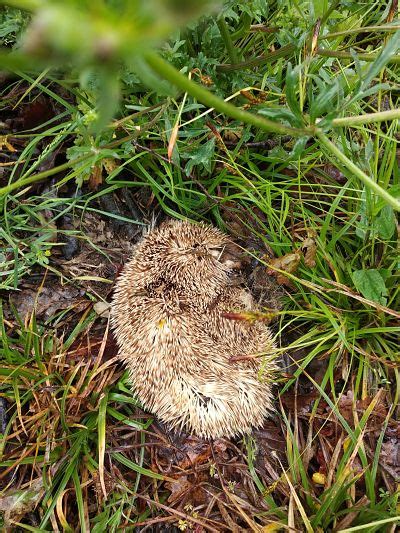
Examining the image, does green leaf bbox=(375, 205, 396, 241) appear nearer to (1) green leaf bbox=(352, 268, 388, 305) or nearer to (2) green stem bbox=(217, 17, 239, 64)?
(1) green leaf bbox=(352, 268, 388, 305)

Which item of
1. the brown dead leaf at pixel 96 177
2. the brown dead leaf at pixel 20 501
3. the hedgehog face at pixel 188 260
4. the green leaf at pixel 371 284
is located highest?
the brown dead leaf at pixel 96 177

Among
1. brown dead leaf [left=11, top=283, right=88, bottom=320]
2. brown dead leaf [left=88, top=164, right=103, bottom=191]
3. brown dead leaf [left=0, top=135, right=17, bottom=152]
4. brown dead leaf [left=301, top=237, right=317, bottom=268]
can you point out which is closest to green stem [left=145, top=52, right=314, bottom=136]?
brown dead leaf [left=301, top=237, right=317, bottom=268]

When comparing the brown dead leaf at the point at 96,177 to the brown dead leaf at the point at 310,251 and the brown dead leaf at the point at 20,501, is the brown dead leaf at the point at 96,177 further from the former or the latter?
the brown dead leaf at the point at 20,501

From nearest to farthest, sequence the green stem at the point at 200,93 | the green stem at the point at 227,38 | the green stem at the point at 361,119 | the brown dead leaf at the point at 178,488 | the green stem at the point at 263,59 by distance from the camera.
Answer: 1. the green stem at the point at 200,93
2. the green stem at the point at 361,119
3. the green stem at the point at 227,38
4. the green stem at the point at 263,59
5. the brown dead leaf at the point at 178,488

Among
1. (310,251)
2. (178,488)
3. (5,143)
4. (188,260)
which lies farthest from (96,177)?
(178,488)

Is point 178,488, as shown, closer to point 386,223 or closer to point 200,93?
point 386,223

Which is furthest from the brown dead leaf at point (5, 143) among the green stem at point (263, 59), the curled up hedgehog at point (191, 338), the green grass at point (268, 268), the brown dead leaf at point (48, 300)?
the green stem at point (263, 59)
